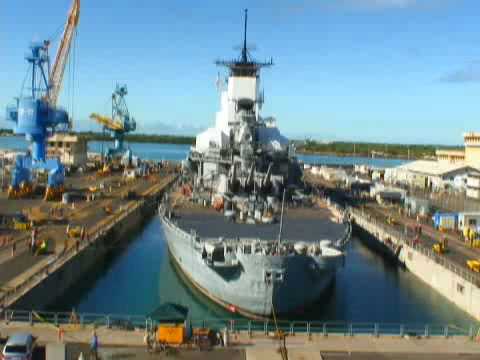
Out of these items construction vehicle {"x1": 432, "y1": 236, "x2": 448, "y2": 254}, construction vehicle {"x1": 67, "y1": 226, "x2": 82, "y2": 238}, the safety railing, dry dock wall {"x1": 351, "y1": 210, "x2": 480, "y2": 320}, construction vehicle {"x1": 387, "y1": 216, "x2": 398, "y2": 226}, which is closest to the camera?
dry dock wall {"x1": 351, "y1": 210, "x2": 480, "y2": 320}

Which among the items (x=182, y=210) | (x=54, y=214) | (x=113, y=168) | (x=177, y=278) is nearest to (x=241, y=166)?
(x=182, y=210)

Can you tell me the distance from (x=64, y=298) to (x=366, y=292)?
63.1ft

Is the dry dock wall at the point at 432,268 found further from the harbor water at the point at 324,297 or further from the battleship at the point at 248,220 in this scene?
the battleship at the point at 248,220

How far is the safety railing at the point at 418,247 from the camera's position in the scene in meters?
34.2

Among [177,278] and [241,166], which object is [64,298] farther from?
[241,166]

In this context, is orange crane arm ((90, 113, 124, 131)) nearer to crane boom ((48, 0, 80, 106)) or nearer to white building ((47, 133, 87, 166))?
white building ((47, 133, 87, 166))

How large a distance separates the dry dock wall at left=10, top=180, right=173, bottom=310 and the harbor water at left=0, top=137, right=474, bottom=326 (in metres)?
0.65

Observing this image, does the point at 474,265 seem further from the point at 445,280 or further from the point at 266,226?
the point at 266,226

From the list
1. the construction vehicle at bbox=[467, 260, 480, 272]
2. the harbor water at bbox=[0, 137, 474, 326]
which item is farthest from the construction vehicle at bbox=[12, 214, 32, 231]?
the construction vehicle at bbox=[467, 260, 480, 272]

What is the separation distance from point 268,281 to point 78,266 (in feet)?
52.9

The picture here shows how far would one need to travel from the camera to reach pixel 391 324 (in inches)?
1165

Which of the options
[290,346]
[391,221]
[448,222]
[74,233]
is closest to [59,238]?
[74,233]

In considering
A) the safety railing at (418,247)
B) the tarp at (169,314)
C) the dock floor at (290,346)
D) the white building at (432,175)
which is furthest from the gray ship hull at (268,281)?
the white building at (432,175)

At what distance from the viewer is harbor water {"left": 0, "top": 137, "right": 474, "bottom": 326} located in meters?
32.5
